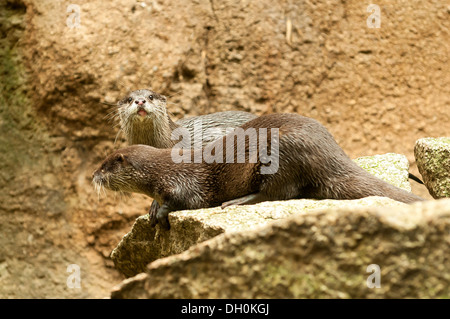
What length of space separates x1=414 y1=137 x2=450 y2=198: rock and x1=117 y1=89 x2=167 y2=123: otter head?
1488 millimetres

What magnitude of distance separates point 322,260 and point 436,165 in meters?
1.71

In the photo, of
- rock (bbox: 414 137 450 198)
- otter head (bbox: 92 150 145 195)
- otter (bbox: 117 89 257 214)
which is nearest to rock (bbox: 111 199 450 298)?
otter head (bbox: 92 150 145 195)

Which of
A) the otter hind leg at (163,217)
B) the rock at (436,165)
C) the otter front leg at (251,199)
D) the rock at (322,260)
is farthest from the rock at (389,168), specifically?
the rock at (322,260)

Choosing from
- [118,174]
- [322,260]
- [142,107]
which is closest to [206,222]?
[118,174]

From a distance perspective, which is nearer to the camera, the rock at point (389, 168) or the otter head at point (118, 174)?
the otter head at point (118, 174)

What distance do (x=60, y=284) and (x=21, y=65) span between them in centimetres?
162

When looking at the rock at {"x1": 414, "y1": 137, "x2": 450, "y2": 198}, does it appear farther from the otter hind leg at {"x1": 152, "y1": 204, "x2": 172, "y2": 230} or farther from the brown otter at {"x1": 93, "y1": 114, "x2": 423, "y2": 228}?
the otter hind leg at {"x1": 152, "y1": 204, "x2": 172, "y2": 230}

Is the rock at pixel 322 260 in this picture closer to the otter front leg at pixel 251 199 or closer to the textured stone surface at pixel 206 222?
the textured stone surface at pixel 206 222

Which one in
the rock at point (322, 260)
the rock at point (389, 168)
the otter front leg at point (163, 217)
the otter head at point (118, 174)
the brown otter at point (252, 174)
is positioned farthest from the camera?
the rock at point (389, 168)

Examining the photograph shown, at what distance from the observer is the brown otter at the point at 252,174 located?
2.38 meters

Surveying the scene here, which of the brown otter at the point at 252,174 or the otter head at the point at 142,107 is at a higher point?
the otter head at the point at 142,107

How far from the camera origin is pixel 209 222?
2.17m

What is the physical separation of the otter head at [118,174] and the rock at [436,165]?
1.33m
